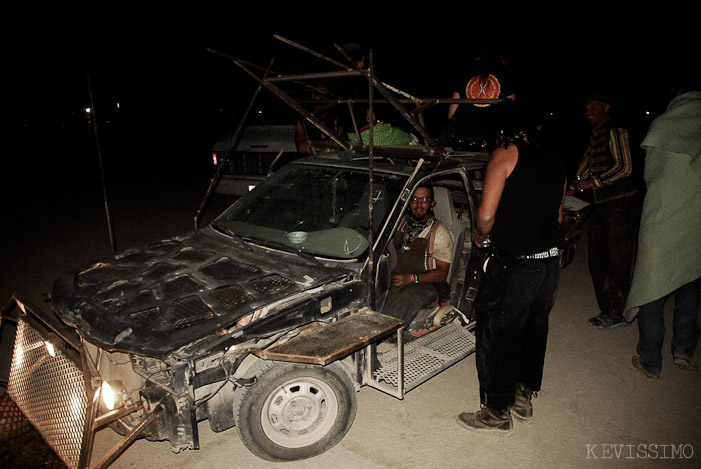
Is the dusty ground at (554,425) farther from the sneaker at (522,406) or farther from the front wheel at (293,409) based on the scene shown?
the front wheel at (293,409)

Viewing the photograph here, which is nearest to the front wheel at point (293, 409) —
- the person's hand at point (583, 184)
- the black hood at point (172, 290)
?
the black hood at point (172, 290)

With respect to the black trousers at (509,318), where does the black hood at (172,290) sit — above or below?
above

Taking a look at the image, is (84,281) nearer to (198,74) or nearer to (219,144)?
(219,144)

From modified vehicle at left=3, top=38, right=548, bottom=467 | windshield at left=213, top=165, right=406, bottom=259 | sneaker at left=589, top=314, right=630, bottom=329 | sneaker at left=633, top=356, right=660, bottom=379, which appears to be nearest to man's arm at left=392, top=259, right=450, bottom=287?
modified vehicle at left=3, top=38, right=548, bottom=467

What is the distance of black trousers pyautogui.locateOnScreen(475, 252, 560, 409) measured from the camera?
298 centimetres

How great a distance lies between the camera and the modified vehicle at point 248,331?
7.83ft

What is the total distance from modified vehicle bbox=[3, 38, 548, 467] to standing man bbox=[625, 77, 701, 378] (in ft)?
4.70

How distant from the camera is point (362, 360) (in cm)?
301

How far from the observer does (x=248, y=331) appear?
243 cm

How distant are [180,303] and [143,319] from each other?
8.6 inches

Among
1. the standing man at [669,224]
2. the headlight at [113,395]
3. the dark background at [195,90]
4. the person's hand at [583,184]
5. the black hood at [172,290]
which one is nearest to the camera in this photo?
the black hood at [172,290]

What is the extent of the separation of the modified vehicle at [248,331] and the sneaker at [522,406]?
0.51 meters

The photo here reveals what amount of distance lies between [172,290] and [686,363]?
4.48 m

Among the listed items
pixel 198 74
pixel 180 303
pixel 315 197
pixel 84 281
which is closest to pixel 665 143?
pixel 315 197
